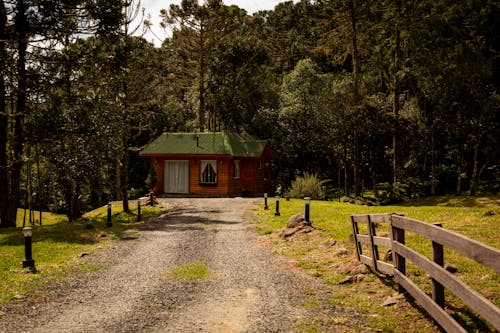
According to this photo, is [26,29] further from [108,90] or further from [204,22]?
[204,22]

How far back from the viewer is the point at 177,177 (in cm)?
3712

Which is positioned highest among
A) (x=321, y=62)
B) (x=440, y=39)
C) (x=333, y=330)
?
(x=321, y=62)

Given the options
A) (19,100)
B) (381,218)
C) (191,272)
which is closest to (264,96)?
(19,100)

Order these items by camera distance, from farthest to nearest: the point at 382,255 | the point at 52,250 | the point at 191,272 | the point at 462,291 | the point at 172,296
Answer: the point at 52,250, the point at 191,272, the point at 382,255, the point at 172,296, the point at 462,291

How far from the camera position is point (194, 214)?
25.1 m

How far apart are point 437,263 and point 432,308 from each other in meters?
0.61

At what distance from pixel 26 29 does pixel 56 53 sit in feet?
5.36

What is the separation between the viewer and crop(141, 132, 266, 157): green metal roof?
36.8 m

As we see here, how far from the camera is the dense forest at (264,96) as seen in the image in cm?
2158

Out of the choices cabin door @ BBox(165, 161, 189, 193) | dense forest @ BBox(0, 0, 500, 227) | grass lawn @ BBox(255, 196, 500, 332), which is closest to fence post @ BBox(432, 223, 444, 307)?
grass lawn @ BBox(255, 196, 500, 332)

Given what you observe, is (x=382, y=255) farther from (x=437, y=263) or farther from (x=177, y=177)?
(x=177, y=177)

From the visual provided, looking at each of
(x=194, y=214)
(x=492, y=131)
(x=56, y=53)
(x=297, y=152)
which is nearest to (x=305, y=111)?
(x=297, y=152)

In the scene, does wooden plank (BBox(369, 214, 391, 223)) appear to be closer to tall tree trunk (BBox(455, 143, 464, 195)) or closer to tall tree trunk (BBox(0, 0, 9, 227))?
tall tree trunk (BBox(0, 0, 9, 227))

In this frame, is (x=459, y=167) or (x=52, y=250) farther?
(x=459, y=167)
